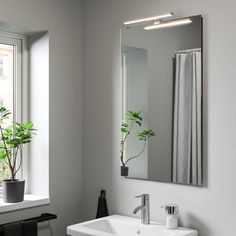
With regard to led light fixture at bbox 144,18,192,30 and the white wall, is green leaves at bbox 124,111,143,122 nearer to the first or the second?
the white wall

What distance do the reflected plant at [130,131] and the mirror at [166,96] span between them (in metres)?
0.02

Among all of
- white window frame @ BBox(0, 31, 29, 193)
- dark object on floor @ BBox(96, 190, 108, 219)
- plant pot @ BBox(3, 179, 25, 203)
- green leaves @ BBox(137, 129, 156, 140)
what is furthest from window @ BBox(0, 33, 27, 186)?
green leaves @ BBox(137, 129, 156, 140)

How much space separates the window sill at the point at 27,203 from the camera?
2.36 m

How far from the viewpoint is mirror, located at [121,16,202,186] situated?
2199 millimetres

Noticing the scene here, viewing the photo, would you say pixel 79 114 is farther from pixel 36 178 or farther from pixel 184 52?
pixel 184 52

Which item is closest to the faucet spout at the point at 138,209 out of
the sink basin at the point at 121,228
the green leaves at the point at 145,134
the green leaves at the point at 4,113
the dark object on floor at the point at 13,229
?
the sink basin at the point at 121,228

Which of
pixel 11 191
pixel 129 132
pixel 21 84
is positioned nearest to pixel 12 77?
pixel 21 84

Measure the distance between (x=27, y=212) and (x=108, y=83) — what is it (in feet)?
3.05

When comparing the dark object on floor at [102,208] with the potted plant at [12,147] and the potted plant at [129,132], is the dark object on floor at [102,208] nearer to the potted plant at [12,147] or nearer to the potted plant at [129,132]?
the potted plant at [129,132]

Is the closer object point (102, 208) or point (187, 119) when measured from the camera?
point (187, 119)

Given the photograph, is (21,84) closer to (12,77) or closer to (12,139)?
(12,77)

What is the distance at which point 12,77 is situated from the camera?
270cm

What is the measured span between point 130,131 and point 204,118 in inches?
19.7

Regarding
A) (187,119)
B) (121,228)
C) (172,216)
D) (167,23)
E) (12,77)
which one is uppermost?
(167,23)
